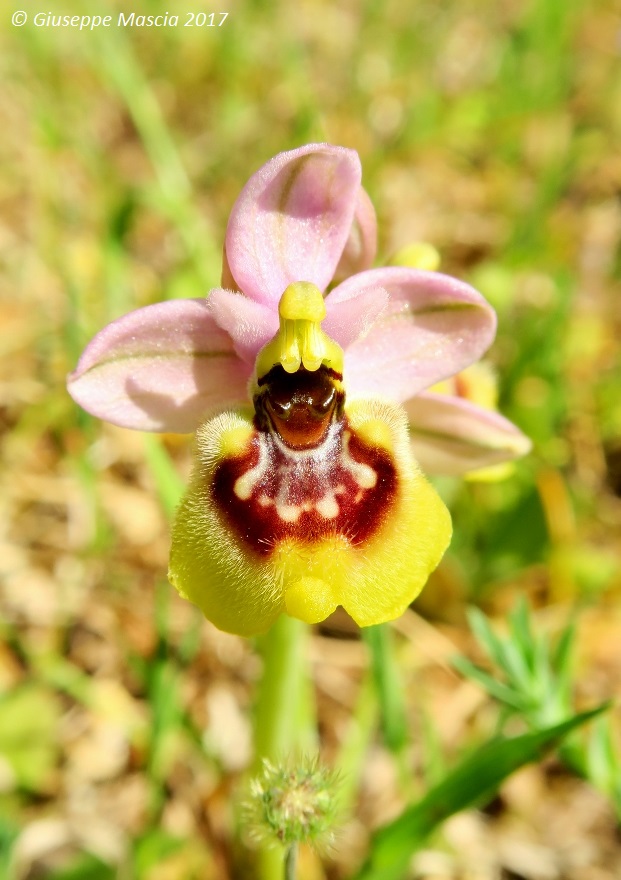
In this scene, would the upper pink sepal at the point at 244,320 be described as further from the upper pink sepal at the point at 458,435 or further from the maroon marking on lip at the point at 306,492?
the upper pink sepal at the point at 458,435

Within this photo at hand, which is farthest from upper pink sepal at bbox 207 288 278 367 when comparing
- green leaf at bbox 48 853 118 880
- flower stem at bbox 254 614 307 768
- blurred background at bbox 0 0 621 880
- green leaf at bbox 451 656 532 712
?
green leaf at bbox 48 853 118 880

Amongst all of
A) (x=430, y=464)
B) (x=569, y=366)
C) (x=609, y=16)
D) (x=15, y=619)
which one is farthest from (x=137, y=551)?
(x=609, y=16)

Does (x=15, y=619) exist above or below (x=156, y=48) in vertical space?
below

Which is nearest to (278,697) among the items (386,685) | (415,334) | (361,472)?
(386,685)

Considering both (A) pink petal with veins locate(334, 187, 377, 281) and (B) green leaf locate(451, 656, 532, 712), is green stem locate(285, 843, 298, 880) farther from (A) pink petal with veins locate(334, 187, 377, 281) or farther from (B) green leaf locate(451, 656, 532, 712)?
(A) pink petal with veins locate(334, 187, 377, 281)

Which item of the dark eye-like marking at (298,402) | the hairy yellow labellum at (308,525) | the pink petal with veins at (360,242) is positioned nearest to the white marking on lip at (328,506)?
the hairy yellow labellum at (308,525)

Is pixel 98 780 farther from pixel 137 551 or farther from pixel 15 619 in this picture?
pixel 137 551

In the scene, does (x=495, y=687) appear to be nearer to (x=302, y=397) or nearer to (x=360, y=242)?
(x=302, y=397)
